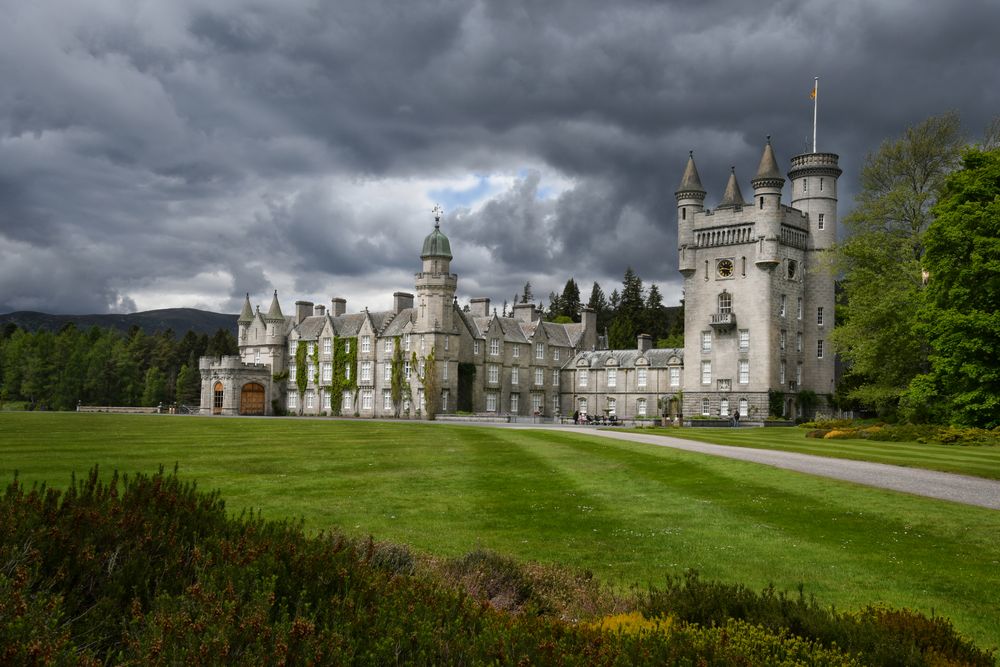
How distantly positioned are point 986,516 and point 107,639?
15.5 m

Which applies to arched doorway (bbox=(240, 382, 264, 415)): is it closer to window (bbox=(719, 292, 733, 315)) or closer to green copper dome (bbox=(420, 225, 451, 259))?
green copper dome (bbox=(420, 225, 451, 259))

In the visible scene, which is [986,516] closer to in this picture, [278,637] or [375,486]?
[375,486]

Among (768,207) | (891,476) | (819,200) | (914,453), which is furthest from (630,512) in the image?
(819,200)

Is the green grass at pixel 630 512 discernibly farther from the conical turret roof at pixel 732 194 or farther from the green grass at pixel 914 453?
the conical turret roof at pixel 732 194

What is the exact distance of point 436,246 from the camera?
2965 inches

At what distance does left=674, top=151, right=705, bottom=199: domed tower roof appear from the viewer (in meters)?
70.9

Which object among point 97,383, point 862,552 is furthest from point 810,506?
point 97,383

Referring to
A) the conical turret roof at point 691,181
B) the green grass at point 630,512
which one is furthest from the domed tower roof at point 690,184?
the green grass at point 630,512

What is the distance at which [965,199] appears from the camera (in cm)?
3944

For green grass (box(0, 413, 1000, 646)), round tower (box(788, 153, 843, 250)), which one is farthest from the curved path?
round tower (box(788, 153, 843, 250))

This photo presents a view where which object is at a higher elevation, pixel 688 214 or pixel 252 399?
pixel 688 214

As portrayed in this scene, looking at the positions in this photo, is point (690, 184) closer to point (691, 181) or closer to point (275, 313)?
point (691, 181)

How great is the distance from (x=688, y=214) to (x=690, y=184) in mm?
2786

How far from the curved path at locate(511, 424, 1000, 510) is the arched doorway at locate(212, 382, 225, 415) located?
65373 millimetres
